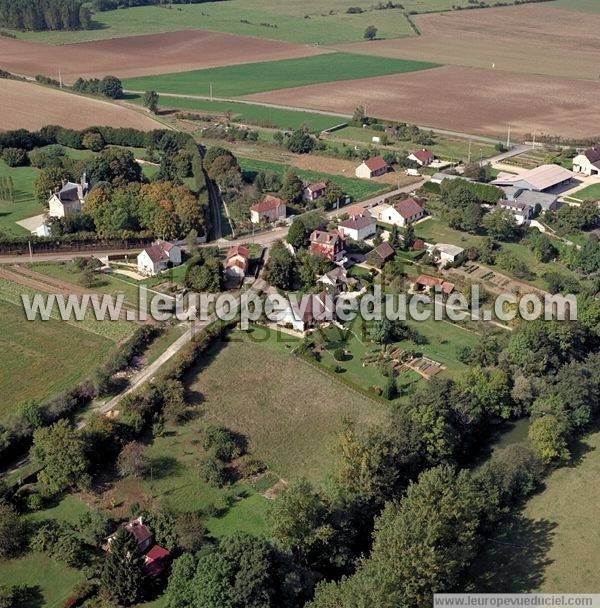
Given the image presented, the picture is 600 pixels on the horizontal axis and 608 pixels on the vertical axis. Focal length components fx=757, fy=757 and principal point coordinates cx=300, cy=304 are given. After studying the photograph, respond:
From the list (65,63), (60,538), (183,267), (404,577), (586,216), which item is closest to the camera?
(404,577)

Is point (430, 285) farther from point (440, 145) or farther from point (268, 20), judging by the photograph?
point (268, 20)

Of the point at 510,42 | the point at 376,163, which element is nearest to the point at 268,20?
the point at 510,42

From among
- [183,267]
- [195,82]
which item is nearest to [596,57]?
[195,82]

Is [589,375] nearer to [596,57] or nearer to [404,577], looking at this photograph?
[404,577]

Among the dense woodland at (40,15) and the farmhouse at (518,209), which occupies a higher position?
the dense woodland at (40,15)

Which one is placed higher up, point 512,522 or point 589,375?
point 589,375

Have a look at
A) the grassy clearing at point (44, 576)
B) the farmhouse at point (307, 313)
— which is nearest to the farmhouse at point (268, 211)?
the farmhouse at point (307, 313)

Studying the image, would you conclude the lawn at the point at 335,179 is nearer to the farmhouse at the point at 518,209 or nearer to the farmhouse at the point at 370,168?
the farmhouse at the point at 370,168
